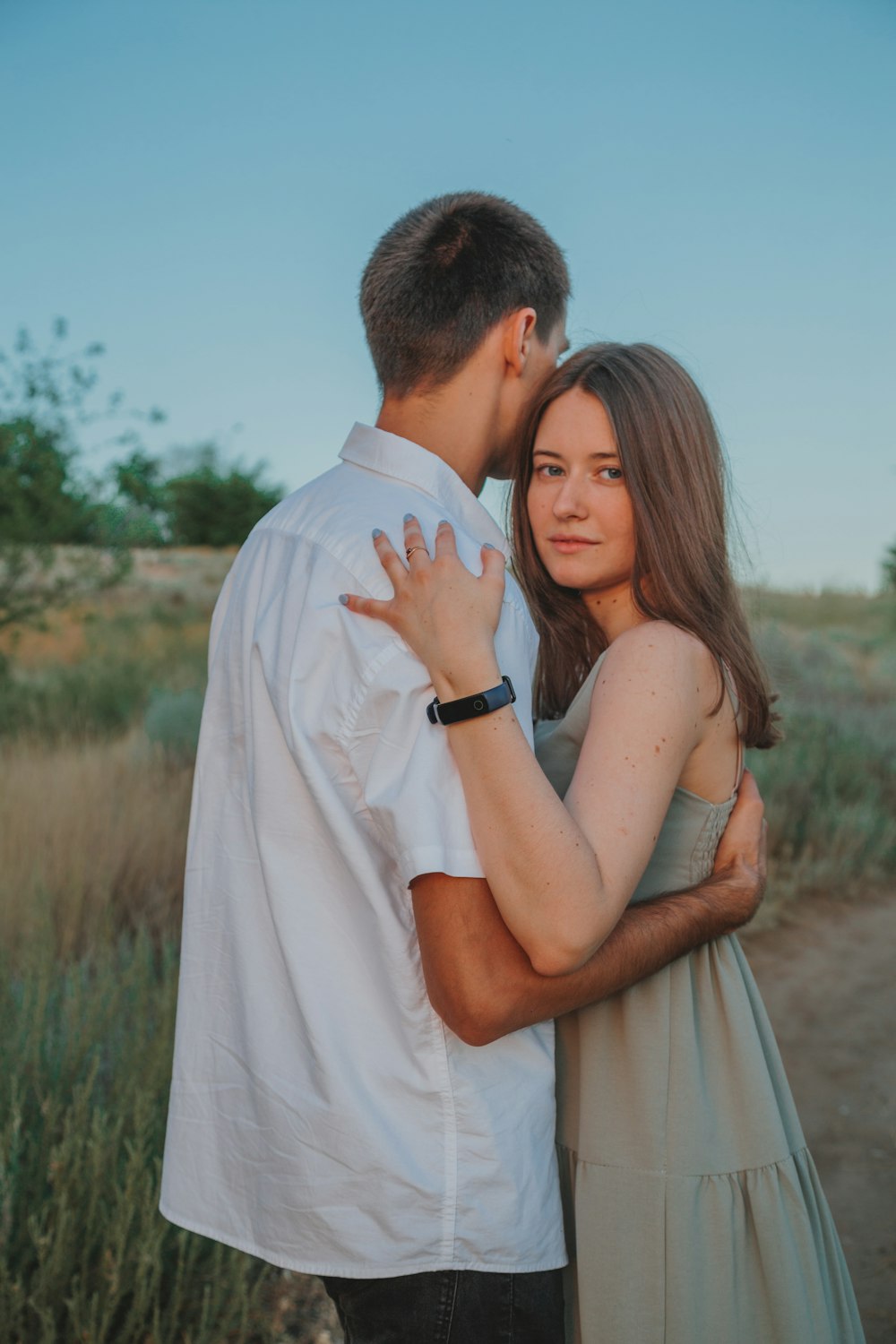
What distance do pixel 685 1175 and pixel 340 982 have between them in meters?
0.69

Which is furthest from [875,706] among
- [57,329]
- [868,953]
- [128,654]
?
[57,329]

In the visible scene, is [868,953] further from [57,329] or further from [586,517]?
[57,329]

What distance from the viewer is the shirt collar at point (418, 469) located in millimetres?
1682

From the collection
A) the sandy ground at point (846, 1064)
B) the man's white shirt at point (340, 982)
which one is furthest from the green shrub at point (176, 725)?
the man's white shirt at point (340, 982)

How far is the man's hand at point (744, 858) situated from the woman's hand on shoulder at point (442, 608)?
30.9 inches

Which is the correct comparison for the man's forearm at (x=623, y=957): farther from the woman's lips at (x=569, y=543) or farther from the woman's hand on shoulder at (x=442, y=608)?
the woman's lips at (x=569, y=543)

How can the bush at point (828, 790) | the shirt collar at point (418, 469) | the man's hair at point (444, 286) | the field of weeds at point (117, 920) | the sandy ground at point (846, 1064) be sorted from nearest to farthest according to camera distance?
the shirt collar at point (418, 469) → the man's hair at point (444, 286) → the field of weeds at point (117, 920) → the sandy ground at point (846, 1064) → the bush at point (828, 790)

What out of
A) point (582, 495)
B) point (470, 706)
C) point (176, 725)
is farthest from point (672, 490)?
point (176, 725)

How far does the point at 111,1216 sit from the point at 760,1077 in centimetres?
183

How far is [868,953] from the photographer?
6.12 meters

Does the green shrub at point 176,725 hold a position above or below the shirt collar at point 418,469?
below

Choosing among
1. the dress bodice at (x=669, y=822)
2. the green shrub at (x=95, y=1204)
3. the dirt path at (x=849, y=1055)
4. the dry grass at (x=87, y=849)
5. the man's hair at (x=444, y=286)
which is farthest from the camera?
the dry grass at (x=87, y=849)

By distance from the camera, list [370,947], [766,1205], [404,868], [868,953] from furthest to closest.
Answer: [868,953] < [766,1205] < [370,947] < [404,868]

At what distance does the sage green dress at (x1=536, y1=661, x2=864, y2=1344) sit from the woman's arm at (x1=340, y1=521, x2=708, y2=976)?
1.15ft
